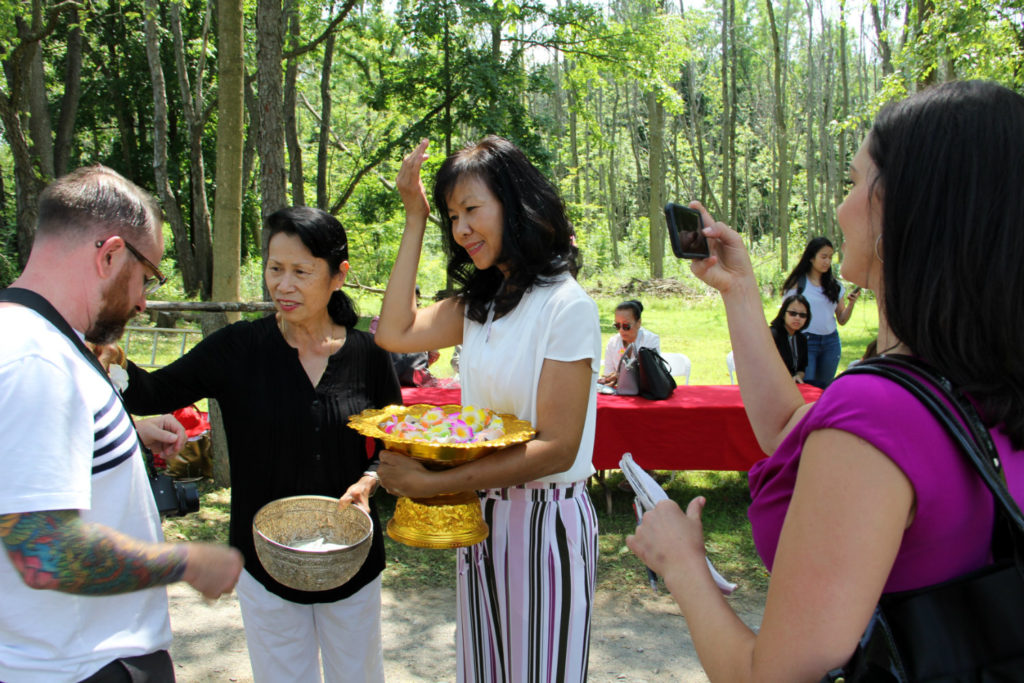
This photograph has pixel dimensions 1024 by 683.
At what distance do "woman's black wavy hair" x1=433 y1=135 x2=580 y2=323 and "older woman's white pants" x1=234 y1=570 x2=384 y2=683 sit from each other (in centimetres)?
113

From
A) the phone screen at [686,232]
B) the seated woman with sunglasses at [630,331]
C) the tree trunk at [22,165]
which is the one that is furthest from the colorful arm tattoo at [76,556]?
the tree trunk at [22,165]

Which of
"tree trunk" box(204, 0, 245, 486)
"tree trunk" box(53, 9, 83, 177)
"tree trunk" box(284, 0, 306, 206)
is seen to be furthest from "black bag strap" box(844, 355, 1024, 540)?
"tree trunk" box(53, 9, 83, 177)

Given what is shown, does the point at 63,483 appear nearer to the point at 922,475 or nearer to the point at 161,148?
the point at 922,475

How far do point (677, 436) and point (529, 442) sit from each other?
3880 millimetres

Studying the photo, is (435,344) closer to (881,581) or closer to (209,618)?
(881,581)

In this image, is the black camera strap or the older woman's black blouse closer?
the black camera strap

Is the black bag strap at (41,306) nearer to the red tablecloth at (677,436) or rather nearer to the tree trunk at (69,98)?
the red tablecloth at (677,436)

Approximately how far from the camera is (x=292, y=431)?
253cm

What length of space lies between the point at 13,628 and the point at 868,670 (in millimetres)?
1489

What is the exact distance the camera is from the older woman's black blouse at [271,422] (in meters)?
2.52

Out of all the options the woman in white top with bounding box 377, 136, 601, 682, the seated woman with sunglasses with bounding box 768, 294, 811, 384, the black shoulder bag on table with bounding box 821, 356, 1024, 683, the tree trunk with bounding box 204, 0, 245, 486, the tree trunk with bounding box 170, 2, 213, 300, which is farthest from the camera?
the tree trunk with bounding box 170, 2, 213, 300

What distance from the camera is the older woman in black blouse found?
2.49m

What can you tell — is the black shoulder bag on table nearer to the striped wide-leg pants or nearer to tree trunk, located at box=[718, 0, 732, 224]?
the striped wide-leg pants

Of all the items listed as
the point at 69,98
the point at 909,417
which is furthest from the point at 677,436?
the point at 69,98
